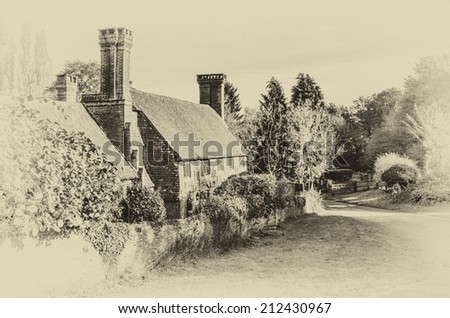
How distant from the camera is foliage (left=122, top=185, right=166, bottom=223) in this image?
18.8 metres

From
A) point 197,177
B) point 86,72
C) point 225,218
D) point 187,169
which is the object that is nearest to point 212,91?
point 197,177

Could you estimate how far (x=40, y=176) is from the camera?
1095cm

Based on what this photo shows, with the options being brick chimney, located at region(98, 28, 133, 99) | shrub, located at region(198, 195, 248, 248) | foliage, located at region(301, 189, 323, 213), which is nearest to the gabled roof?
brick chimney, located at region(98, 28, 133, 99)

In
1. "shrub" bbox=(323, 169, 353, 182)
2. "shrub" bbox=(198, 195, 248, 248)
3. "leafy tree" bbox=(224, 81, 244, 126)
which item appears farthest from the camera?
"leafy tree" bbox=(224, 81, 244, 126)

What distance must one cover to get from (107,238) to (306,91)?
40219 millimetres

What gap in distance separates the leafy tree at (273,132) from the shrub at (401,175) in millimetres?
8996

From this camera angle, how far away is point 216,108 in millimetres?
44469

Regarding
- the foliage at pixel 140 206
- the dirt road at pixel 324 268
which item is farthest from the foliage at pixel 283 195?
the foliage at pixel 140 206

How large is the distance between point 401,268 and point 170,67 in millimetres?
15573

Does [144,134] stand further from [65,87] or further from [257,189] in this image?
[257,189]

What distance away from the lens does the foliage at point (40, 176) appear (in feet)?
34.3

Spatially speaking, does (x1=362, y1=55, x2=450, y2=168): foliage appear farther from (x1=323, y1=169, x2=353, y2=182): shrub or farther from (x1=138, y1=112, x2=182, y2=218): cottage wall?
(x1=138, y1=112, x2=182, y2=218): cottage wall

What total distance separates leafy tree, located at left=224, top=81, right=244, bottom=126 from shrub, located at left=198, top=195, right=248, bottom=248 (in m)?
44.0
